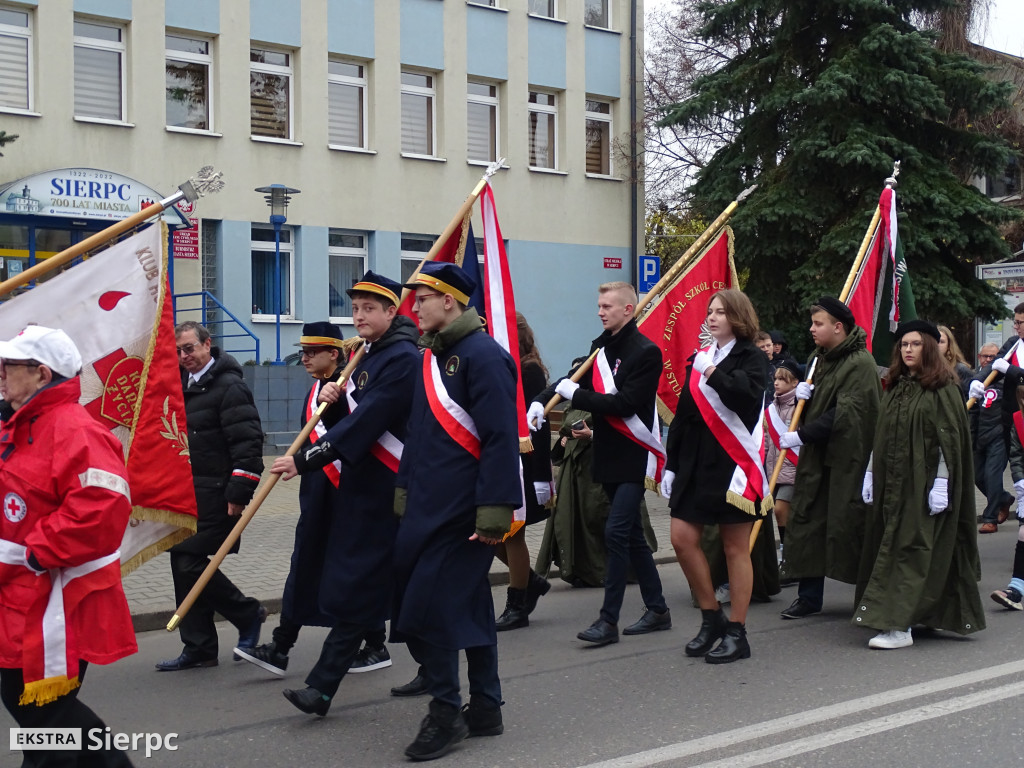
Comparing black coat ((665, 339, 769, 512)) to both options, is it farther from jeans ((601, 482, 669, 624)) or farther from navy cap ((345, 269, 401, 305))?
navy cap ((345, 269, 401, 305))

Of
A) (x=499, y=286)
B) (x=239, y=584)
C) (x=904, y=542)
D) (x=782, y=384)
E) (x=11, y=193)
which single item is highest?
(x=11, y=193)

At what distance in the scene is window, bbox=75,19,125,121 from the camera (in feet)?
62.2

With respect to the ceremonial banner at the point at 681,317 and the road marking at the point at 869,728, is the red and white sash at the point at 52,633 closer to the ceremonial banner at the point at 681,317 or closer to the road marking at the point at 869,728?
the road marking at the point at 869,728

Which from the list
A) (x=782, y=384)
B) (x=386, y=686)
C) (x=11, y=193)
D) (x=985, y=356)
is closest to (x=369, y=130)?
(x=11, y=193)

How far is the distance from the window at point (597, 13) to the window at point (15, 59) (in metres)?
10.9

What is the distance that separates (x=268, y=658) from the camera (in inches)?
240

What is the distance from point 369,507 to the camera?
543cm

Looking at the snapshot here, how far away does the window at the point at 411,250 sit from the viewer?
22438 mm

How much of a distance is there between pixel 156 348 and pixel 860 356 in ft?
13.5

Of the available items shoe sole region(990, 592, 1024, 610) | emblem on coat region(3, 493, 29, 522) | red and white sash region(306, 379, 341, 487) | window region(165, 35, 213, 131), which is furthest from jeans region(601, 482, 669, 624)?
window region(165, 35, 213, 131)

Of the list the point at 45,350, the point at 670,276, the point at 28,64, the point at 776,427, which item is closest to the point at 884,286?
the point at 776,427

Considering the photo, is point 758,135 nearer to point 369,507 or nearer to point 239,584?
point 239,584

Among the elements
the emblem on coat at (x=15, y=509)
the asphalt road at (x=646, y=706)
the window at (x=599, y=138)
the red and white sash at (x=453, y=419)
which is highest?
the window at (x=599, y=138)

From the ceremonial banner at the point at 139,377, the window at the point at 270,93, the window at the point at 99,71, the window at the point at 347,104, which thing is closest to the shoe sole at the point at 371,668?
the ceremonial banner at the point at 139,377
